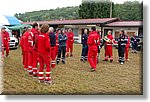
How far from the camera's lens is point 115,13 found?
5.73 metres

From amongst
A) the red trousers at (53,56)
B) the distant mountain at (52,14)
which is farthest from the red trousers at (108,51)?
the distant mountain at (52,14)

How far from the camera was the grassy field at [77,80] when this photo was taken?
5.70 metres

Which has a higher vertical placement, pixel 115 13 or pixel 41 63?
pixel 115 13

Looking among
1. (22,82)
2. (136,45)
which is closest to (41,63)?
(22,82)

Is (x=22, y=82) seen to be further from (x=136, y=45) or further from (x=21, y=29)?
(x=136, y=45)

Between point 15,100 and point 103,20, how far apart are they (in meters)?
1.52

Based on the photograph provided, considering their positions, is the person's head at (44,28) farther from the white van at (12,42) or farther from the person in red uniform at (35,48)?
the white van at (12,42)

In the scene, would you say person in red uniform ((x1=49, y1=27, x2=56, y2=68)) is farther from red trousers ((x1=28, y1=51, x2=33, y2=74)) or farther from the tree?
the tree

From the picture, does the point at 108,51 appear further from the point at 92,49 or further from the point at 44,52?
the point at 44,52

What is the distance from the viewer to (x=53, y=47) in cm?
671

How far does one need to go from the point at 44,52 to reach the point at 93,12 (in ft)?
2.72

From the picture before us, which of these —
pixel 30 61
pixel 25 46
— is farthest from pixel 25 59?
pixel 25 46

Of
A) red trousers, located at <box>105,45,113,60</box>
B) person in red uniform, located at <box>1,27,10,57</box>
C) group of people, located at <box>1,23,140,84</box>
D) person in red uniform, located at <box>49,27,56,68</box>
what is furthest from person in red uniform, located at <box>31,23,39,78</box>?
red trousers, located at <box>105,45,113,60</box>

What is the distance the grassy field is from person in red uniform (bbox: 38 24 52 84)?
10 cm
